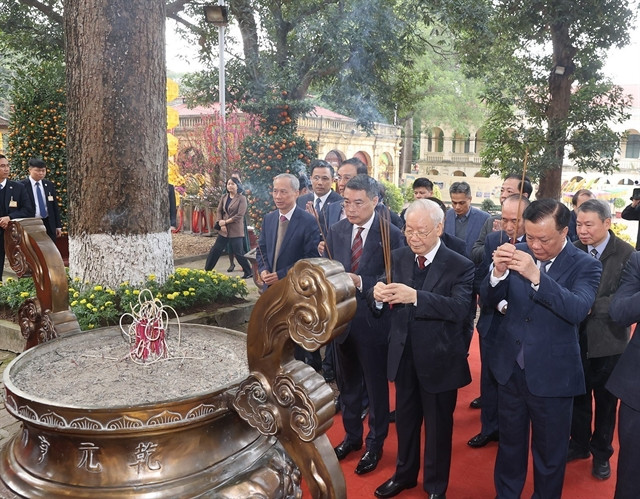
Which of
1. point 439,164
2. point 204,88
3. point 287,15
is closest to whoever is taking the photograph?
point 287,15

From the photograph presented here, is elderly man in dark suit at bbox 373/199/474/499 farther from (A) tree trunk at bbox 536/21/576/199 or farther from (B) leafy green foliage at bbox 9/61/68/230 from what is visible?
(B) leafy green foliage at bbox 9/61/68/230

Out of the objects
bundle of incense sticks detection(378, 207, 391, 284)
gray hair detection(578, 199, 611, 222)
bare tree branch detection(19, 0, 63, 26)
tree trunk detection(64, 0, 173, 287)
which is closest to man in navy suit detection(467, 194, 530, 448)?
gray hair detection(578, 199, 611, 222)

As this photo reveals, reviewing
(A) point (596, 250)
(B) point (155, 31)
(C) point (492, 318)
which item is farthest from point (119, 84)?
(A) point (596, 250)

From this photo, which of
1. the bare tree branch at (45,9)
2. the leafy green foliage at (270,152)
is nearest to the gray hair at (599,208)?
the leafy green foliage at (270,152)

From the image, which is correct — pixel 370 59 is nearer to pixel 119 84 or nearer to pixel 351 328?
pixel 119 84

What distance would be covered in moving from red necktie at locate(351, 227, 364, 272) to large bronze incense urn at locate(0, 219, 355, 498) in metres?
1.88

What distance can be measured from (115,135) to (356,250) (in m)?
2.07

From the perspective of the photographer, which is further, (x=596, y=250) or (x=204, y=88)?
(x=204, y=88)

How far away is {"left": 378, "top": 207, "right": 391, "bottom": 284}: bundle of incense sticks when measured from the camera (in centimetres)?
275

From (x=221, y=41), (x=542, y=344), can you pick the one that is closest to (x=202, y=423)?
(x=542, y=344)

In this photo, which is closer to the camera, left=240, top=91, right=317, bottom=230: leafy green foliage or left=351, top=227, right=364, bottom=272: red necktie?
left=351, top=227, right=364, bottom=272: red necktie

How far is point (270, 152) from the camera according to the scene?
9945 millimetres

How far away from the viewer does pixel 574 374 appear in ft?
8.93

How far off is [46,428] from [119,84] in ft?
10.9
